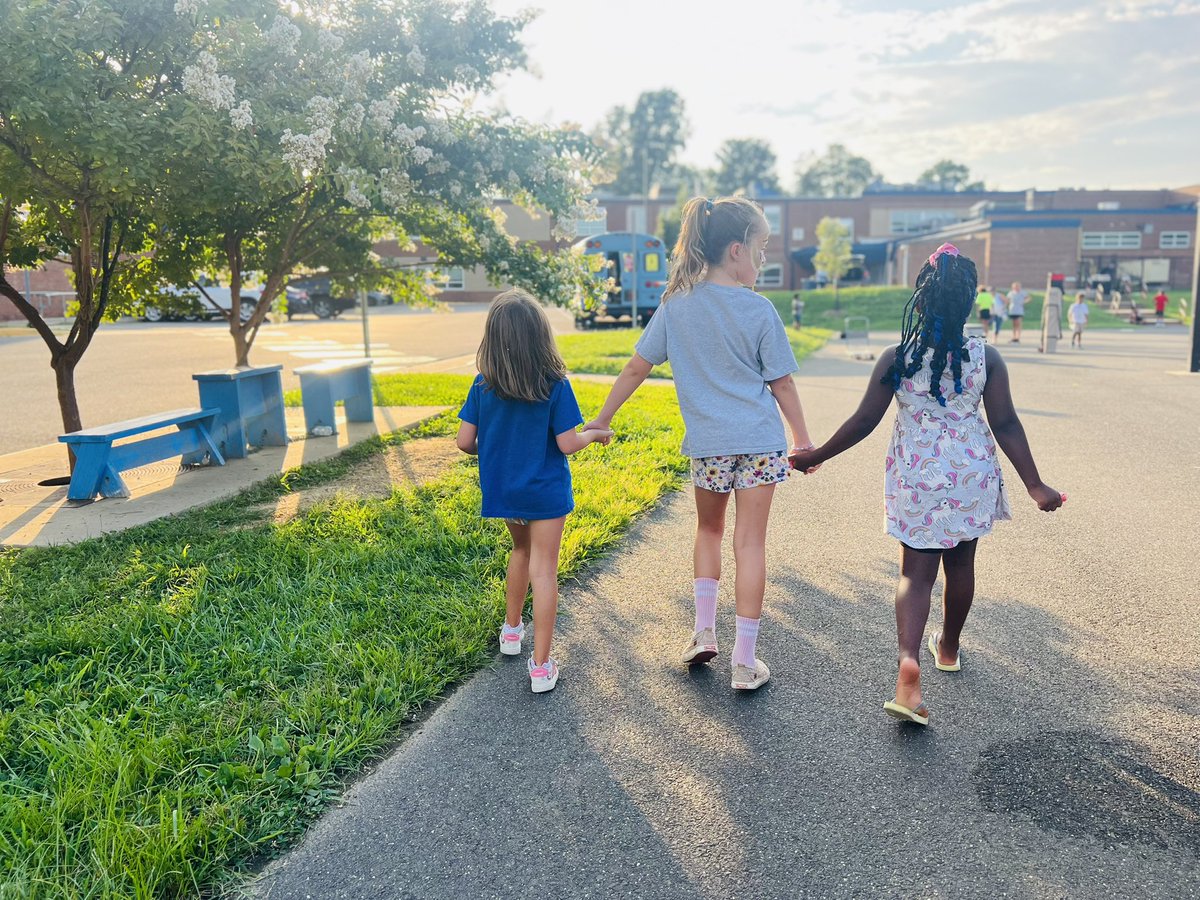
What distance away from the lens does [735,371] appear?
363cm

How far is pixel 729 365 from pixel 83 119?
15.1 ft

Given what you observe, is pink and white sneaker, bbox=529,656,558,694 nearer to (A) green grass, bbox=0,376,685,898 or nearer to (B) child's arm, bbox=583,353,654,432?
(A) green grass, bbox=0,376,685,898

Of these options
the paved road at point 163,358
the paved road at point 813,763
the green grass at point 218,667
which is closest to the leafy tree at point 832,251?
the paved road at point 163,358

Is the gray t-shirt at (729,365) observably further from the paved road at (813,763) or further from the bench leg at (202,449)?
the bench leg at (202,449)

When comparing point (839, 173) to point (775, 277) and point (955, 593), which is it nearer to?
point (775, 277)

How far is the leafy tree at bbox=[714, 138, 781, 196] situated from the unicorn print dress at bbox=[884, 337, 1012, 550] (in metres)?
115

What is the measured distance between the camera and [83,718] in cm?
336

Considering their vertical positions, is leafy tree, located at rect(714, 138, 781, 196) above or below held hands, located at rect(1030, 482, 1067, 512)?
above

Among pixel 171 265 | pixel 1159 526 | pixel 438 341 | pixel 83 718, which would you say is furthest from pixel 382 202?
pixel 438 341

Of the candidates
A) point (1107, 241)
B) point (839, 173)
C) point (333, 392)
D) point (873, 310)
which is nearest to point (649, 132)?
point (839, 173)

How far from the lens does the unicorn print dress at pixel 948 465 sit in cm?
339

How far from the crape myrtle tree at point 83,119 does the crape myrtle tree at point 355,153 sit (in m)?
0.26

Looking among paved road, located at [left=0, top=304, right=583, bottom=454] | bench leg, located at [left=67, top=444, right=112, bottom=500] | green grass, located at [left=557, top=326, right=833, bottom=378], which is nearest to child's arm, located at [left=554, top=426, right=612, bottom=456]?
bench leg, located at [left=67, top=444, right=112, bottom=500]

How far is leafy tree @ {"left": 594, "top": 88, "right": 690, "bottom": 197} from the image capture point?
4203 inches
